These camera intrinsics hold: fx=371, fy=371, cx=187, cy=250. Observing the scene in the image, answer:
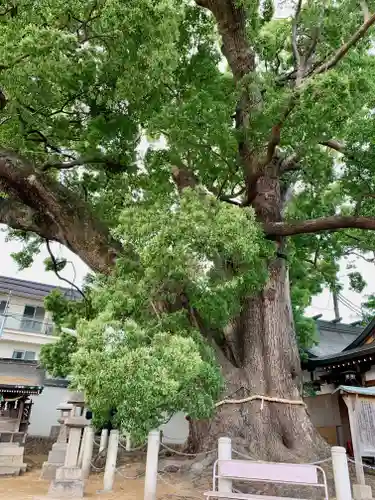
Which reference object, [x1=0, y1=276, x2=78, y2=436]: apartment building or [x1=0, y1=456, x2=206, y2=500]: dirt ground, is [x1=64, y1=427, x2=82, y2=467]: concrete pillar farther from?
[x1=0, y1=276, x2=78, y2=436]: apartment building

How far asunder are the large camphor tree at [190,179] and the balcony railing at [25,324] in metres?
10.8

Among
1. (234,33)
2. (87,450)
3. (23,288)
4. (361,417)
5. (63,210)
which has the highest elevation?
(234,33)

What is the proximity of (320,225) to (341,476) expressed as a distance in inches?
159

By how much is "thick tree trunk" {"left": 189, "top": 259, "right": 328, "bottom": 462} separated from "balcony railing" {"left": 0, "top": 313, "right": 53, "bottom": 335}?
15.3 metres

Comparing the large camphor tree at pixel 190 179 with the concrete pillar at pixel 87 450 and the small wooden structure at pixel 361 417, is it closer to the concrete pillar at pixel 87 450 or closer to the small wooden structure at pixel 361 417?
the small wooden structure at pixel 361 417

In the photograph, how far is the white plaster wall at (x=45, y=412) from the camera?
53.8ft

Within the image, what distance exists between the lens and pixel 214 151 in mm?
6953

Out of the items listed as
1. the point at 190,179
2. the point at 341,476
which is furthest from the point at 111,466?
the point at 190,179

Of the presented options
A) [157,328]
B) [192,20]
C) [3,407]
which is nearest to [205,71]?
[192,20]

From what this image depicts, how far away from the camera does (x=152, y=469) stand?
4.80 meters

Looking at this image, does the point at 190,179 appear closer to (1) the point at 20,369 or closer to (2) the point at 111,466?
(2) the point at 111,466

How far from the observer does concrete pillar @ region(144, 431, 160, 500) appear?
4699 mm

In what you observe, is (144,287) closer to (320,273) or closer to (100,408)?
(100,408)

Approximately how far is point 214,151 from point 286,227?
1983 millimetres
